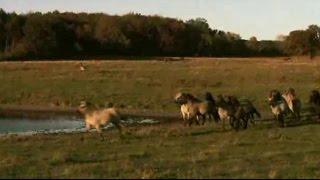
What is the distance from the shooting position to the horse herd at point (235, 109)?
27.5 m

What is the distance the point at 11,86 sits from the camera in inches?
1967

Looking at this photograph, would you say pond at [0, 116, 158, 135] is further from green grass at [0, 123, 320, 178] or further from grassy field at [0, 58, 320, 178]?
green grass at [0, 123, 320, 178]

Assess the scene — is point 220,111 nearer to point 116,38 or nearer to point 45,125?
point 45,125

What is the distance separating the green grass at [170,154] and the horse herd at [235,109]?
670 millimetres

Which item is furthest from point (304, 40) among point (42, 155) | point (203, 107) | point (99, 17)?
point (42, 155)

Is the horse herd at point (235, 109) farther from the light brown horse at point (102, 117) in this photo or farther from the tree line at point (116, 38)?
the tree line at point (116, 38)

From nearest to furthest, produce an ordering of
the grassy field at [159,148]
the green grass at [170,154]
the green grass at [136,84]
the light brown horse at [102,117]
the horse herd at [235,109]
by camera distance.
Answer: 1. the green grass at [170,154]
2. the grassy field at [159,148]
3. the light brown horse at [102,117]
4. the horse herd at [235,109]
5. the green grass at [136,84]

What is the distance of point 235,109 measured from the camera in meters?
27.3

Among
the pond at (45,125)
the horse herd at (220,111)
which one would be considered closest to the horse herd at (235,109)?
the horse herd at (220,111)

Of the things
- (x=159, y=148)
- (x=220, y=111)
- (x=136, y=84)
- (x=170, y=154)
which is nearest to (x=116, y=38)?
(x=136, y=84)

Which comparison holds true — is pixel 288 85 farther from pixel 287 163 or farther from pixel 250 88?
pixel 287 163

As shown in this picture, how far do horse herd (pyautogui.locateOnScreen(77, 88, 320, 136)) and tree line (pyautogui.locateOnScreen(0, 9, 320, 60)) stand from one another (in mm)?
63228

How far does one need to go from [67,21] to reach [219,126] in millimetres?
82984

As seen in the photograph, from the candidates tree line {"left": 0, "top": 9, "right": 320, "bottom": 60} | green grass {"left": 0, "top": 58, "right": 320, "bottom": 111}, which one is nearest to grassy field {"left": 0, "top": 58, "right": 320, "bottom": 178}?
green grass {"left": 0, "top": 58, "right": 320, "bottom": 111}
